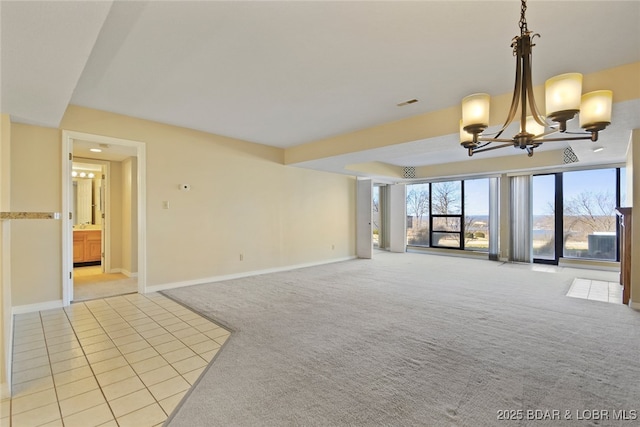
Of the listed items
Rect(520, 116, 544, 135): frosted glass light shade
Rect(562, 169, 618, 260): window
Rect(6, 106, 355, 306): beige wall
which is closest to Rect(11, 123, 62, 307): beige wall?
Rect(6, 106, 355, 306): beige wall

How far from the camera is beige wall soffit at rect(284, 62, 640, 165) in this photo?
2.73m

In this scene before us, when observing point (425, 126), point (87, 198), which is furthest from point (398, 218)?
point (87, 198)

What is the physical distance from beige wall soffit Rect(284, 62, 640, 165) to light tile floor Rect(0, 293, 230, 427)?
336 cm

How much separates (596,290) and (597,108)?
3.85 metres

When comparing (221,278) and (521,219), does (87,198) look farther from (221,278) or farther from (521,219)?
(521,219)

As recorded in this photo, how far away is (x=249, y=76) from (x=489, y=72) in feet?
7.66

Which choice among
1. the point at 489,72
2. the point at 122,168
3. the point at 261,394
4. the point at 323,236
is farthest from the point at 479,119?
the point at 122,168

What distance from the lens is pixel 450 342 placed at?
2660mm

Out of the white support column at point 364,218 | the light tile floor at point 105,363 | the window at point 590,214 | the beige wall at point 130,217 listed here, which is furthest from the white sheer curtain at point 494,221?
the beige wall at point 130,217

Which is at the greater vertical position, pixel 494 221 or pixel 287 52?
pixel 287 52

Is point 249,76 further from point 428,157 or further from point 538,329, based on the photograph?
point 428,157

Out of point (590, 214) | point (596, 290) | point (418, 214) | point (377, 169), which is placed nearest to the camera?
point (596, 290)

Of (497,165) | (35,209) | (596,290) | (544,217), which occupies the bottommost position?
(596,290)

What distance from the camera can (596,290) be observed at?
14.7 ft
